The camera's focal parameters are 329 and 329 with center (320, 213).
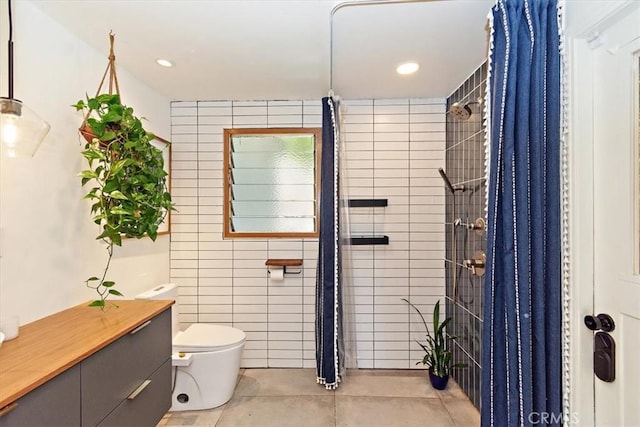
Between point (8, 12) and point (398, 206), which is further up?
point (8, 12)

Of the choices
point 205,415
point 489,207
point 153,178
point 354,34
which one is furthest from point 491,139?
point 205,415

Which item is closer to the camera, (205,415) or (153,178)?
(153,178)

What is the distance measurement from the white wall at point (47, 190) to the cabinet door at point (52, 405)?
0.56 metres

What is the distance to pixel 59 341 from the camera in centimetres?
125

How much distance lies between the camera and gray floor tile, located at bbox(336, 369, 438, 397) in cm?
239

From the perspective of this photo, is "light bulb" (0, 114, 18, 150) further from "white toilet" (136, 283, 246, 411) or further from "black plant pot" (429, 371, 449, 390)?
"black plant pot" (429, 371, 449, 390)

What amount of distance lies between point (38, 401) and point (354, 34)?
1.98 metres

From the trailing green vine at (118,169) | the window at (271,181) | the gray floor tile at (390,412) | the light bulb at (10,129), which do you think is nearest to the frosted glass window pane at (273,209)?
the window at (271,181)

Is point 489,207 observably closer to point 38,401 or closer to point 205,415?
point 38,401

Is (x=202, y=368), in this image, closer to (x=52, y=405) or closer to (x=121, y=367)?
(x=121, y=367)

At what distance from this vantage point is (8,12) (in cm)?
137

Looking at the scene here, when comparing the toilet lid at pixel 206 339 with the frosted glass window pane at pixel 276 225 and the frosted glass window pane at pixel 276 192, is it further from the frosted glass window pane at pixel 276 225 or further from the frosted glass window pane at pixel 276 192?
the frosted glass window pane at pixel 276 192

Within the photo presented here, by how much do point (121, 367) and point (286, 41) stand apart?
1.78 m

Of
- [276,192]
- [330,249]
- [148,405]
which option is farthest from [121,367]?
[276,192]
